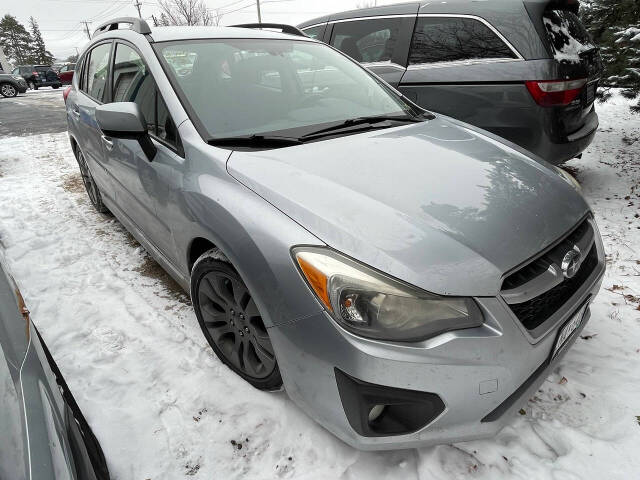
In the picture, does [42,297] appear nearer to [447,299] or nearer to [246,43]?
[246,43]

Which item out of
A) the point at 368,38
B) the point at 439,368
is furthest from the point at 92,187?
the point at 439,368

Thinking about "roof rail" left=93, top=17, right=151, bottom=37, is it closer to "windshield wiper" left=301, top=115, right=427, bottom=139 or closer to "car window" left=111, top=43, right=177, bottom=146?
"car window" left=111, top=43, right=177, bottom=146

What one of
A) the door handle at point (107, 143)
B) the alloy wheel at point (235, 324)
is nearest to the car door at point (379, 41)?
the door handle at point (107, 143)

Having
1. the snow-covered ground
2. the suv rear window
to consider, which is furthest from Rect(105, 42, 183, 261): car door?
the suv rear window

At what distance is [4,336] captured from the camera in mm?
→ 1199

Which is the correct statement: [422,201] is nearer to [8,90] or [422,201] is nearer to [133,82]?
[133,82]

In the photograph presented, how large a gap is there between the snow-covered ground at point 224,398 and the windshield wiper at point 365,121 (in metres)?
1.32

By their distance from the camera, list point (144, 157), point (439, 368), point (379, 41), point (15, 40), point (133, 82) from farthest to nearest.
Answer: point (15, 40)
point (379, 41)
point (133, 82)
point (144, 157)
point (439, 368)

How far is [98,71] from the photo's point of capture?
3.26 meters

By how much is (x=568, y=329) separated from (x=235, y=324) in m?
1.42

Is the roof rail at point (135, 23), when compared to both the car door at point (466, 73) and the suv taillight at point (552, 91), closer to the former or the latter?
the car door at point (466, 73)

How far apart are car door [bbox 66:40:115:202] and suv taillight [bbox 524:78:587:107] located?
323 centimetres

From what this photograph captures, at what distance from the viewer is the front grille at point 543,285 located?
1.35 metres

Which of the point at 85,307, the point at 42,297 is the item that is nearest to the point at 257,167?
the point at 85,307
